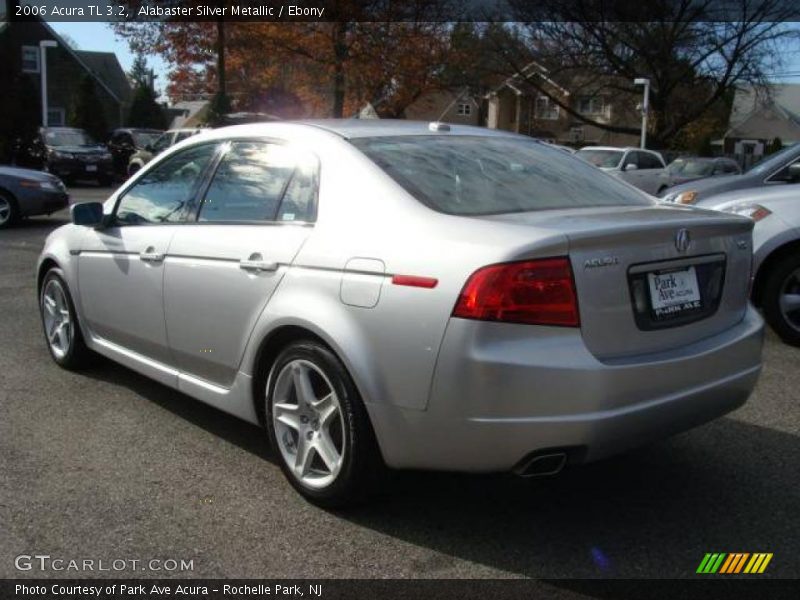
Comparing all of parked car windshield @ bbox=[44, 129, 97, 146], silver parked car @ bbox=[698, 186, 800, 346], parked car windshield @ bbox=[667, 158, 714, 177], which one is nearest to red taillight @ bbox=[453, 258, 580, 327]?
silver parked car @ bbox=[698, 186, 800, 346]

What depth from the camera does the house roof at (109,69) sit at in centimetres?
5618

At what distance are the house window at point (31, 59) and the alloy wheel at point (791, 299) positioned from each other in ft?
155

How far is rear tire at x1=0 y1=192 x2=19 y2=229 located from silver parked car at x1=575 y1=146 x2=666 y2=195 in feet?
38.3

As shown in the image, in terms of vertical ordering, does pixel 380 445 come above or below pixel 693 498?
above

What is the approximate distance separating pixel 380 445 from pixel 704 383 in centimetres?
125

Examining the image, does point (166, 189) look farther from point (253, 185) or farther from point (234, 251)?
point (234, 251)

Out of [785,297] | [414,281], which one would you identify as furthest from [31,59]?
[414,281]

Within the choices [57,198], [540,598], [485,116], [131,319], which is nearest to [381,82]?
[57,198]

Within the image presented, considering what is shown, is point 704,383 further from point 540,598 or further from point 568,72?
point 568,72

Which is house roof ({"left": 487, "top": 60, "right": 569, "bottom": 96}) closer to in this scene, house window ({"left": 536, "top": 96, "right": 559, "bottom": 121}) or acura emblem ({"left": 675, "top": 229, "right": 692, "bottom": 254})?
house window ({"left": 536, "top": 96, "right": 559, "bottom": 121})

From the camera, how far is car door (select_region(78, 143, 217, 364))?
14.0 feet

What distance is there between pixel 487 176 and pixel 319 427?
128 cm

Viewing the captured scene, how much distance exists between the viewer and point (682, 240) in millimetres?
3219

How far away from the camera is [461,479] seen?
150 inches
